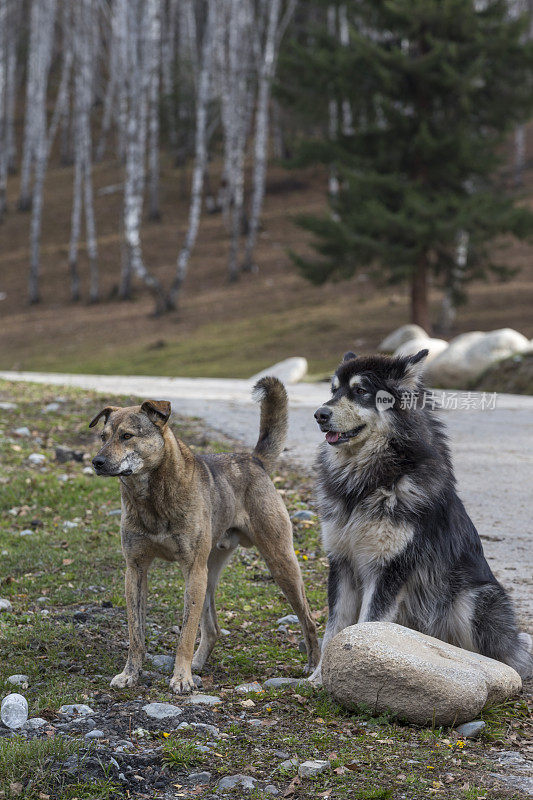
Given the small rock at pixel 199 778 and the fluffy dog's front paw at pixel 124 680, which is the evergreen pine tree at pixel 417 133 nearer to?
the fluffy dog's front paw at pixel 124 680

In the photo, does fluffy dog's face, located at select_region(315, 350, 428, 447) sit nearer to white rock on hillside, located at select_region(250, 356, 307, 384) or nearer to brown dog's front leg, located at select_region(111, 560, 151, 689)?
brown dog's front leg, located at select_region(111, 560, 151, 689)

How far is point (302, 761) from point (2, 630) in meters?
2.73

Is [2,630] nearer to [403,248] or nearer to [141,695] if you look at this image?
[141,695]

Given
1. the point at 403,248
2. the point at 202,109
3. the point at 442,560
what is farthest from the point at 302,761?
the point at 202,109

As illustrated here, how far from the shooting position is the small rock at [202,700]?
5.10 meters

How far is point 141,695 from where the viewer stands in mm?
5211

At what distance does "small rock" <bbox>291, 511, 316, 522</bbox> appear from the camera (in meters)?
9.10

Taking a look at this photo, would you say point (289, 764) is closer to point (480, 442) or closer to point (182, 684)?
point (182, 684)

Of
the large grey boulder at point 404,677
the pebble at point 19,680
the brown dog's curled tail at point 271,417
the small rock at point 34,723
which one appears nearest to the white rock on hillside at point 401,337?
the brown dog's curled tail at point 271,417

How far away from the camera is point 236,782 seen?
4141mm

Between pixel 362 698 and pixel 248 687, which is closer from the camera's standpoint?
pixel 362 698

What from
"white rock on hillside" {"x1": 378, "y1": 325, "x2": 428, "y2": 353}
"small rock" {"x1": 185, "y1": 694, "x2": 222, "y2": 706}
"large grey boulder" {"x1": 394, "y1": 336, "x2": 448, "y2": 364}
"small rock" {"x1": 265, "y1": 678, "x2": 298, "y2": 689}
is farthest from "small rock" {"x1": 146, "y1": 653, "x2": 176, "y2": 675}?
"white rock on hillside" {"x1": 378, "y1": 325, "x2": 428, "y2": 353}

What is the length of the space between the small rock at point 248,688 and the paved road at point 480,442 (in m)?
2.41

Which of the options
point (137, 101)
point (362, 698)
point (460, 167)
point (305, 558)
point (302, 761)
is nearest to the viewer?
point (302, 761)
